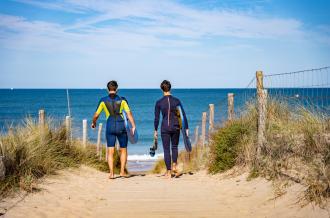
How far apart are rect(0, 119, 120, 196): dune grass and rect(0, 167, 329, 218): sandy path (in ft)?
0.98

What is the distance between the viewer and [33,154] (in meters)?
8.51

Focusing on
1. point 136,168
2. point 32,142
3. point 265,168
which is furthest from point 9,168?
point 136,168

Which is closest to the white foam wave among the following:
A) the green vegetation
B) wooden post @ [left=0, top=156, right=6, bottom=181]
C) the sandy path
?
the green vegetation

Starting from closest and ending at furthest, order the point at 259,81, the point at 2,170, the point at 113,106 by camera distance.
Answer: the point at 2,170
the point at 259,81
the point at 113,106

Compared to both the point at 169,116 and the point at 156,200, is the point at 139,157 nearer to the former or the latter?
the point at 169,116

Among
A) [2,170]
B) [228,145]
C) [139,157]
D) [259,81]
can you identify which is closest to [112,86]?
[228,145]

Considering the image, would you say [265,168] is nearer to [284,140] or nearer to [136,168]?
[284,140]

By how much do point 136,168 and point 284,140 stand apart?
59.3 ft

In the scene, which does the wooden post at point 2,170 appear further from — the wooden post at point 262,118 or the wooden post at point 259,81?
the wooden post at point 259,81

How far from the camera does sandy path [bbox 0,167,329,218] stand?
6270 mm

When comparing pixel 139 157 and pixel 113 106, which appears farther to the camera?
pixel 139 157

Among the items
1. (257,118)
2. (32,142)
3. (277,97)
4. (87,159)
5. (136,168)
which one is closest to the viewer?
(32,142)

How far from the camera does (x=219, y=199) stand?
740 cm

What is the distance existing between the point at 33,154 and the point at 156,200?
2740mm
